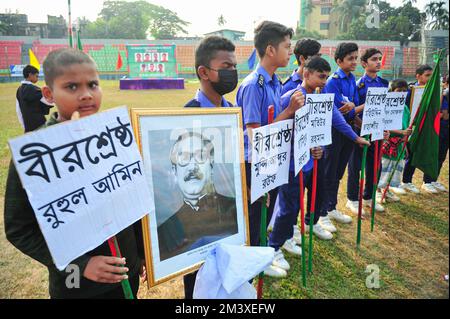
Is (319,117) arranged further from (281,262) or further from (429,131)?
(429,131)

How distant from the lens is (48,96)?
1.35 metres

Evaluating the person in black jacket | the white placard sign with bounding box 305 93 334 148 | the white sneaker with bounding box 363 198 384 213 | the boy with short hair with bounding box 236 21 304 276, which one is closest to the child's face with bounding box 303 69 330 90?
the white placard sign with bounding box 305 93 334 148

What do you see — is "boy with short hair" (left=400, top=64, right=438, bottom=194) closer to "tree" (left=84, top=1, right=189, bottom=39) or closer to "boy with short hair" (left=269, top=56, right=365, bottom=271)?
"boy with short hair" (left=269, top=56, right=365, bottom=271)

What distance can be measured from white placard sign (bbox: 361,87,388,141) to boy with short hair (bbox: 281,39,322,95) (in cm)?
73

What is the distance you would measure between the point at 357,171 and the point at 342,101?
110 centimetres

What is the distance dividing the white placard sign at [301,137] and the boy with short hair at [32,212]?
53.3 inches

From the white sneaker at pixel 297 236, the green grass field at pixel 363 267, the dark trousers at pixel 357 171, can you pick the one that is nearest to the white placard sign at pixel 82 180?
the green grass field at pixel 363 267

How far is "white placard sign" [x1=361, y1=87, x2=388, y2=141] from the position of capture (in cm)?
326

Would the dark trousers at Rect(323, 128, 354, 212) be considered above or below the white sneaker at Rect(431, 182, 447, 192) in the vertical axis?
above

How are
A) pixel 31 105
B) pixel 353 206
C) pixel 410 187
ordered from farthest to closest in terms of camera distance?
pixel 410 187 < pixel 31 105 < pixel 353 206

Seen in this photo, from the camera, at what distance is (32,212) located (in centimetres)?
124

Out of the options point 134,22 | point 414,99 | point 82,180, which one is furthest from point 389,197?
point 134,22
